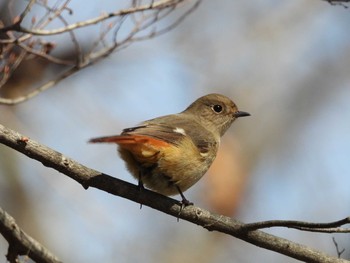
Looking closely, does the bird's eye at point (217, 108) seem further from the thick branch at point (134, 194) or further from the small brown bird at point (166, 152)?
the thick branch at point (134, 194)

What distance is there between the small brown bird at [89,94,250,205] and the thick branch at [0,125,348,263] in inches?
9.5

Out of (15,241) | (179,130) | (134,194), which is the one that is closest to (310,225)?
(134,194)

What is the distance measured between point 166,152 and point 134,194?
0.57 metres

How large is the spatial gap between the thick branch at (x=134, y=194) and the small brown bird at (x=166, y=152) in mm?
240

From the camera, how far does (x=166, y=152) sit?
15.9ft

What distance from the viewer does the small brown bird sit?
4.70 meters

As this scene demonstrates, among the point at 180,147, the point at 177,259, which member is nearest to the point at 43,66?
the point at 180,147

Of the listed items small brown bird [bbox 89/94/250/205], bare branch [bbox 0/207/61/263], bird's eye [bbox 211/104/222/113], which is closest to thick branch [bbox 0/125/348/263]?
small brown bird [bbox 89/94/250/205]

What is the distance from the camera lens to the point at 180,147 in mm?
5020

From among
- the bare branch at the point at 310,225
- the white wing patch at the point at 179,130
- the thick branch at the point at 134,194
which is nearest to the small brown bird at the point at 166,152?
the white wing patch at the point at 179,130

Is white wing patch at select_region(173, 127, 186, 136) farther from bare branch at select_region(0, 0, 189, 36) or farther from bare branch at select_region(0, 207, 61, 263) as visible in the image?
bare branch at select_region(0, 207, 61, 263)

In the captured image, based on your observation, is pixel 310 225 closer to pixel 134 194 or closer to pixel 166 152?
pixel 134 194

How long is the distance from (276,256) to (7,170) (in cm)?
385

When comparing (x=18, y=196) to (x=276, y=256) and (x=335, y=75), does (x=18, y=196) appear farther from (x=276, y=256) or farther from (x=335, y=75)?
(x=335, y=75)
